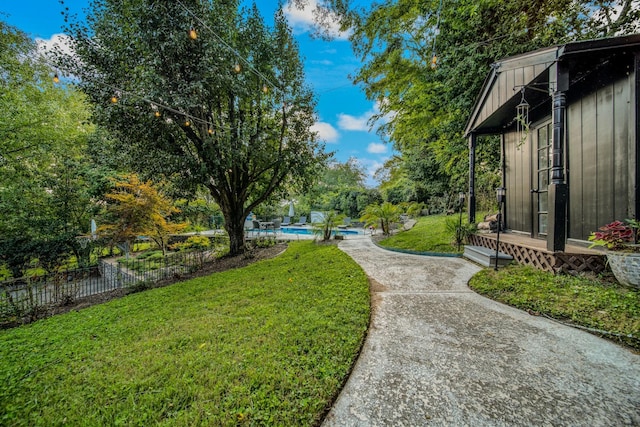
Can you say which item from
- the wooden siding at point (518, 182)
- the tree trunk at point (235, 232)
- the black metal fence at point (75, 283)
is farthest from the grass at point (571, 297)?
the black metal fence at point (75, 283)

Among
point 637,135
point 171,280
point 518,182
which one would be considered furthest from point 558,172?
point 171,280

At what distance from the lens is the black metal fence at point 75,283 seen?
4137 mm

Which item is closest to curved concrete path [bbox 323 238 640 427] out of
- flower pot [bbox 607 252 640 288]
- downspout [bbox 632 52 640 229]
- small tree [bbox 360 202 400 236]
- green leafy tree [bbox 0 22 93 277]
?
flower pot [bbox 607 252 640 288]

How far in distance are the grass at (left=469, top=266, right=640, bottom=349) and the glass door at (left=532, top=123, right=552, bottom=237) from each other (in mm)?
2084

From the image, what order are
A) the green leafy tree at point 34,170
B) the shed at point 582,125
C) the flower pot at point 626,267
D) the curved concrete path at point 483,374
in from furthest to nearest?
the green leafy tree at point 34,170, the shed at point 582,125, the flower pot at point 626,267, the curved concrete path at point 483,374

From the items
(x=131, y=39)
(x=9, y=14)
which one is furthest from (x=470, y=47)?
(x=9, y=14)

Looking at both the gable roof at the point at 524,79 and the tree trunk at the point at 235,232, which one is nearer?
the gable roof at the point at 524,79

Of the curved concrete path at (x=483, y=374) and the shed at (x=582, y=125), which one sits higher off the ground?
the shed at (x=582, y=125)

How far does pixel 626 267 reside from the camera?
9.46ft

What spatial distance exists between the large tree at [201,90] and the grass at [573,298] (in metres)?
5.70

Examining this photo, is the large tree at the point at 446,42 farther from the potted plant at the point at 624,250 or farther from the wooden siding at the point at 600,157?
the potted plant at the point at 624,250

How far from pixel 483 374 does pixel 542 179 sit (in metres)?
5.42

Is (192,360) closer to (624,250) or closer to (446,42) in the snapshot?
(624,250)

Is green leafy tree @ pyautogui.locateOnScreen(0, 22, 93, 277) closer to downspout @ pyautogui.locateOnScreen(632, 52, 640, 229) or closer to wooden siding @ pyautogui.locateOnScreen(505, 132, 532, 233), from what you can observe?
downspout @ pyautogui.locateOnScreen(632, 52, 640, 229)
